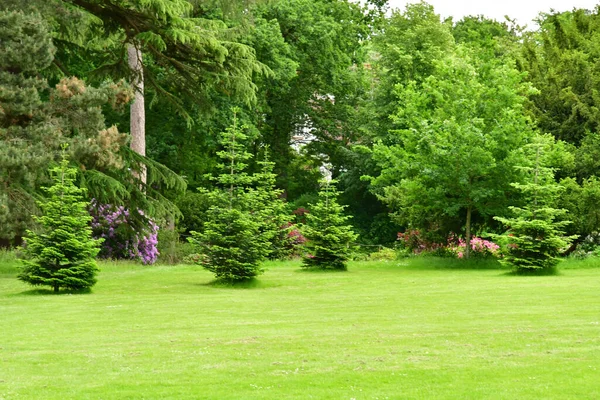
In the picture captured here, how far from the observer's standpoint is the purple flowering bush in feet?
87.5

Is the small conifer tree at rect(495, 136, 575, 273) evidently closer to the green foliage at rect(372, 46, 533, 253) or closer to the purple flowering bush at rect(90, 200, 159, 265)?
the green foliage at rect(372, 46, 533, 253)

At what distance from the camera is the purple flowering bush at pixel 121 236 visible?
26.7m

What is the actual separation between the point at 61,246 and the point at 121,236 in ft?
34.8

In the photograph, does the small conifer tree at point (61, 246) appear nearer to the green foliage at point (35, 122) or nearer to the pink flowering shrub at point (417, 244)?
the green foliage at point (35, 122)

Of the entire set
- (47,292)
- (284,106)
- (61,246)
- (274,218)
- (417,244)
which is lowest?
(47,292)

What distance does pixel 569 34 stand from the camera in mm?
32406

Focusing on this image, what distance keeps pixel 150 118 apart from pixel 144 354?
28.3 meters

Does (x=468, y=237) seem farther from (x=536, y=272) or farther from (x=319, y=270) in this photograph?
(x=319, y=270)

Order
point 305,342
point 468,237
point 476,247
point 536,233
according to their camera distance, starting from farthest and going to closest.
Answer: point 476,247 < point 468,237 < point 536,233 < point 305,342

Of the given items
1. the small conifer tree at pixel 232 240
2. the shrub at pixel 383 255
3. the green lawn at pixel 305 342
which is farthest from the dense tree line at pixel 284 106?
the green lawn at pixel 305 342

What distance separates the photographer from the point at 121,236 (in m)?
28.4

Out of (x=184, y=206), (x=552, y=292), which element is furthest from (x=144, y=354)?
(x=184, y=206)

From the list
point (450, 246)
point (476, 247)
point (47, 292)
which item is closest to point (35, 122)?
point (47, 292)

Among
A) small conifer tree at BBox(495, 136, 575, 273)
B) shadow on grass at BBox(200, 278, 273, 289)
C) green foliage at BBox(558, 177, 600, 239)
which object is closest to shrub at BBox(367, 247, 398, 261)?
green foliage at BBox(558, 177, 600, 239)
